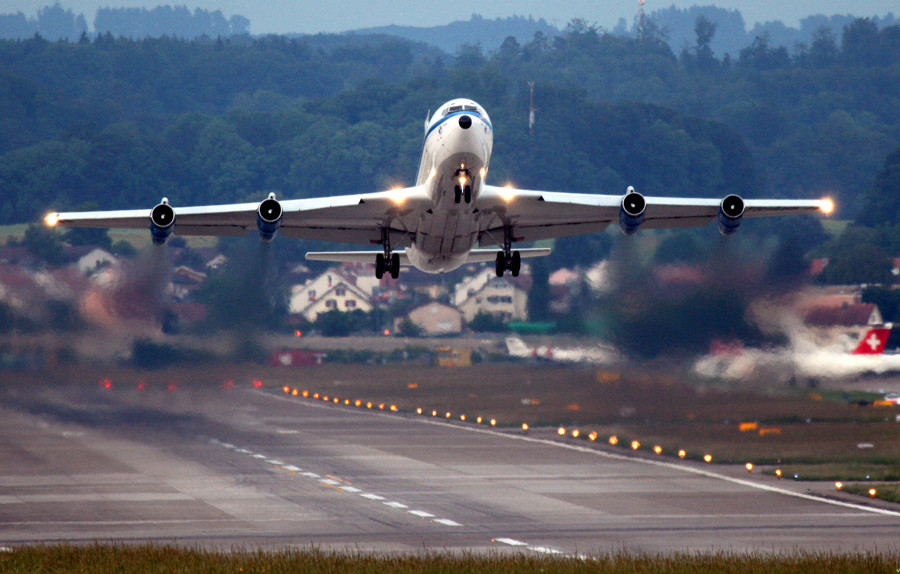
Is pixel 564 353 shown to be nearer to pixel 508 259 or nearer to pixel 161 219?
pixel 508 259

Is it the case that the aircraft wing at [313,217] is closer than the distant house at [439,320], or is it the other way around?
the aircraft wing at [313,217]

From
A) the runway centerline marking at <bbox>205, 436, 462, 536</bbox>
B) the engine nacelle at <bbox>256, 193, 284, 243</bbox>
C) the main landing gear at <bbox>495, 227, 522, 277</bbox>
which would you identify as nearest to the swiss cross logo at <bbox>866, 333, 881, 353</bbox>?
the main landing gear at <bbox>495, 227, 522, 277</bbox>

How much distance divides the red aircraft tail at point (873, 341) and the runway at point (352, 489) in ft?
23.6

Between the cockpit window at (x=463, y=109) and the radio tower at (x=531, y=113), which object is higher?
the radio tower at (x=531, y=113)

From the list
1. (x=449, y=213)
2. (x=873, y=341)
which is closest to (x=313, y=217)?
(x=449, y=213)

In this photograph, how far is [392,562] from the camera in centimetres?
3628

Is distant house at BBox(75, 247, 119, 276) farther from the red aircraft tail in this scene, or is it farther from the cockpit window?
the red aircraft tail

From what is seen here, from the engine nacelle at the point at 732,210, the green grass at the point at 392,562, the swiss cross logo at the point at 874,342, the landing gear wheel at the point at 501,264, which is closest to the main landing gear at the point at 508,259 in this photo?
the landing gear wheel at the point at 501,264

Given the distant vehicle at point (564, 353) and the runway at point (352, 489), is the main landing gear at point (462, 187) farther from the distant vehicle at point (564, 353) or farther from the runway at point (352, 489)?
the distant vehicle at point (564, 353)

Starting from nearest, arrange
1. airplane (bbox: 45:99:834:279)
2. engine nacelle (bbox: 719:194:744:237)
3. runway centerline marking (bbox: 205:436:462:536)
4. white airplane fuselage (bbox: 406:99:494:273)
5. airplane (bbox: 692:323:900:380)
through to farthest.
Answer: white airplane fuselage (bbox: 406:99:494:273) → airplane (bbox: 45:99:834:279) → engine nacelle (bbox: 719:194:744:237) → runway centerline marking (bbox: 205:436:462:536) → airplane (bbox: 692:323:900:380)

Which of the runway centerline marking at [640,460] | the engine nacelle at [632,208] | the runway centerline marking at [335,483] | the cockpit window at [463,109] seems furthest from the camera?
the runway centerline marking at [640,460]

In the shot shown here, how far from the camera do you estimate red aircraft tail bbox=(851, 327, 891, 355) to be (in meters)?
58.2

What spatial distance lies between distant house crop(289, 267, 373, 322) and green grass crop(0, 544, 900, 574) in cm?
2726

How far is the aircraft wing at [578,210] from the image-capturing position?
42.3 metres
